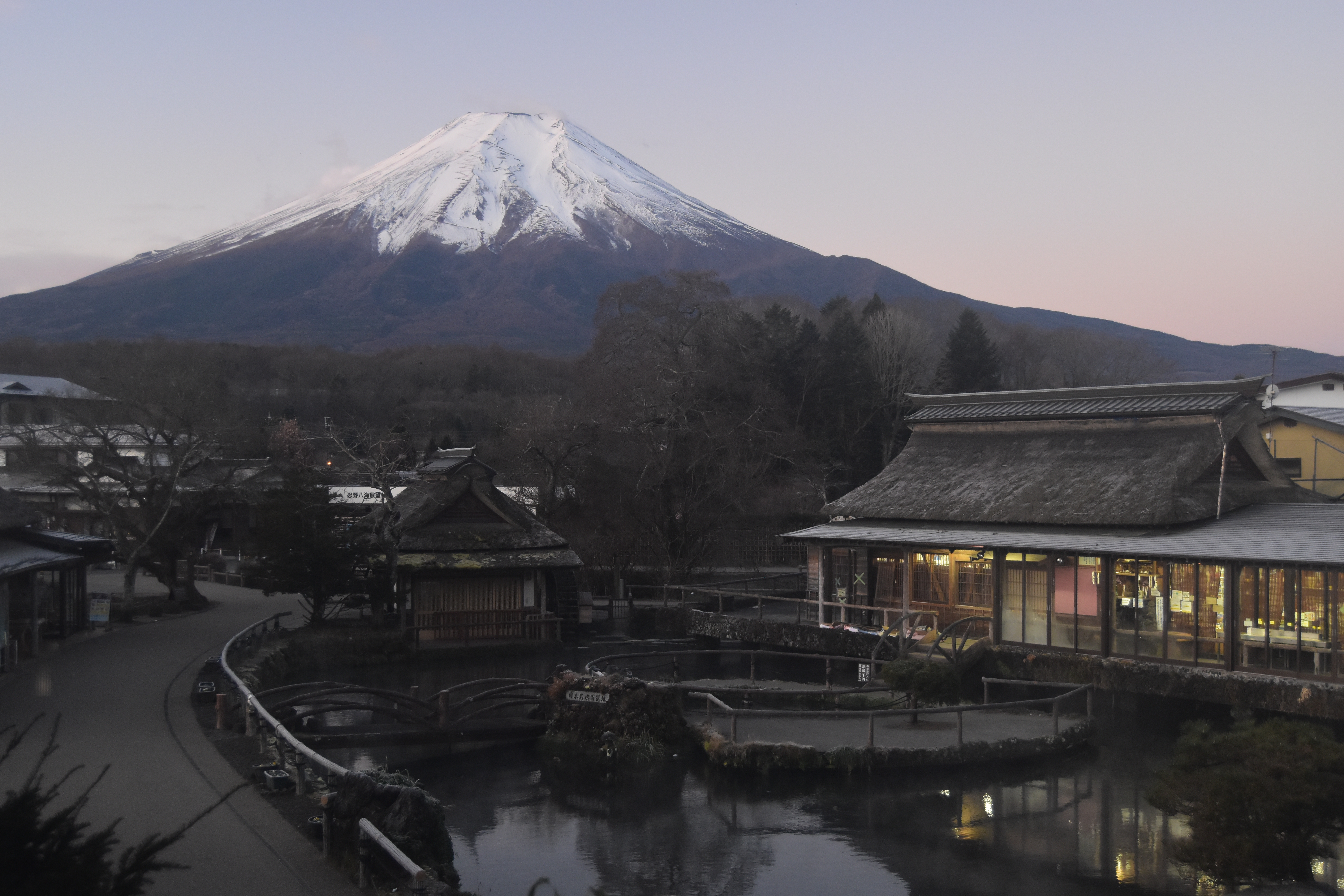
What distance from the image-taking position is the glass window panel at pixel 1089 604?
20.8 meters

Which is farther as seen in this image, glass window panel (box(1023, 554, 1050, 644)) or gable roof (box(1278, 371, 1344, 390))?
gable roof (box(1278, 371, 1344, 390))

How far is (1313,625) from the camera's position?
17516 mm

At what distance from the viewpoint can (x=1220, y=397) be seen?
22.9m

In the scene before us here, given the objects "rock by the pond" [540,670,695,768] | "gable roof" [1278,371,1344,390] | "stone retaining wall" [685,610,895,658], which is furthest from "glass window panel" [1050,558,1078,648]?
"gable roof" [1278,371,1344,390]

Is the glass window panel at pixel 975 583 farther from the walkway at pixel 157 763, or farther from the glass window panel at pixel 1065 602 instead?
the walkway at pixel 157 763

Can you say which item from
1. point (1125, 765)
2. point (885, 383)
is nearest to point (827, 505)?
point (1125, 765)

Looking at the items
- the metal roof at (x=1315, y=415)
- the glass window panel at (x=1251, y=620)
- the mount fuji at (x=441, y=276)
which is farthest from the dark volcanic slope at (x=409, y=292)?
the glass window panel at (x=1251, y=620)

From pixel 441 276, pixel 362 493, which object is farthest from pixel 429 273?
pixel 362 493

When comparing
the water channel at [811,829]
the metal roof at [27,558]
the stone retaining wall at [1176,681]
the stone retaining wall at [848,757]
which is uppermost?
the metal roof at [27,558]

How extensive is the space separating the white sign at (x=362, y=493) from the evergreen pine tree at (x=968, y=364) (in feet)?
85.7

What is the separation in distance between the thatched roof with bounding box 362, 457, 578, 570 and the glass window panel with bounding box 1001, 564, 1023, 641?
1037cm

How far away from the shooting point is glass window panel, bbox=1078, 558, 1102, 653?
817 inches

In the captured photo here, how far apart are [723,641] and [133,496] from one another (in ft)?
51.7

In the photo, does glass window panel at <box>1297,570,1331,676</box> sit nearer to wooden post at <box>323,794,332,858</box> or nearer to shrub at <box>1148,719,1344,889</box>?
shrub at <box>1148,719,1344,889</box>
